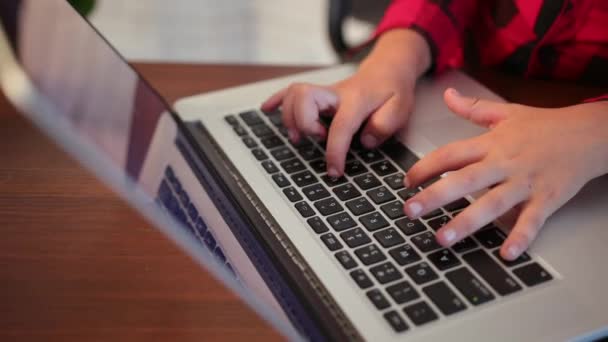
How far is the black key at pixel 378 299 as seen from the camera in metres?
0.41

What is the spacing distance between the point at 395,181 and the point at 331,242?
0.30ft

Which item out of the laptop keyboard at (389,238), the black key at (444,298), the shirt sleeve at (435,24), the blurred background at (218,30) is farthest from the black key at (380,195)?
the blurred background at (218,30)

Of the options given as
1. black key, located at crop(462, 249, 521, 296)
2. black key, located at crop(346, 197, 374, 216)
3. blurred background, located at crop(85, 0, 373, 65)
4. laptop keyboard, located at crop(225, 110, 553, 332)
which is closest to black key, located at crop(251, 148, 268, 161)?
laptop keyboard, located at crop(225, 110, 553, 332)

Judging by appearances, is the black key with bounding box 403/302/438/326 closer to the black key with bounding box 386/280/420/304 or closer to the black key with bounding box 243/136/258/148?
the black key with bounding box 386/280/420/304

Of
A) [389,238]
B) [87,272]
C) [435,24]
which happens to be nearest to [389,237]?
[389,238]

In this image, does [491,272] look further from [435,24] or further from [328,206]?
[435,24]

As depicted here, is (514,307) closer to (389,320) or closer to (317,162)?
(389,320)

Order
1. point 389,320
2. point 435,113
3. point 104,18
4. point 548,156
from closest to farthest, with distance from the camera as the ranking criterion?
point 389,320, point 548,156, point 435,113, point 104,18

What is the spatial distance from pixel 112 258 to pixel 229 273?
0.08 metres

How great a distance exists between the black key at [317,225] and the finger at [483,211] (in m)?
0.08

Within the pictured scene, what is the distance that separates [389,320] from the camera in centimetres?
40

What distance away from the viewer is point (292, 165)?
1.84 ft

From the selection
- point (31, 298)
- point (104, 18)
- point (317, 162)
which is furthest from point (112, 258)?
point (104, 18)

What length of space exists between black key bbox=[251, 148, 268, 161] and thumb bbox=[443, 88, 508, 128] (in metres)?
0.17
